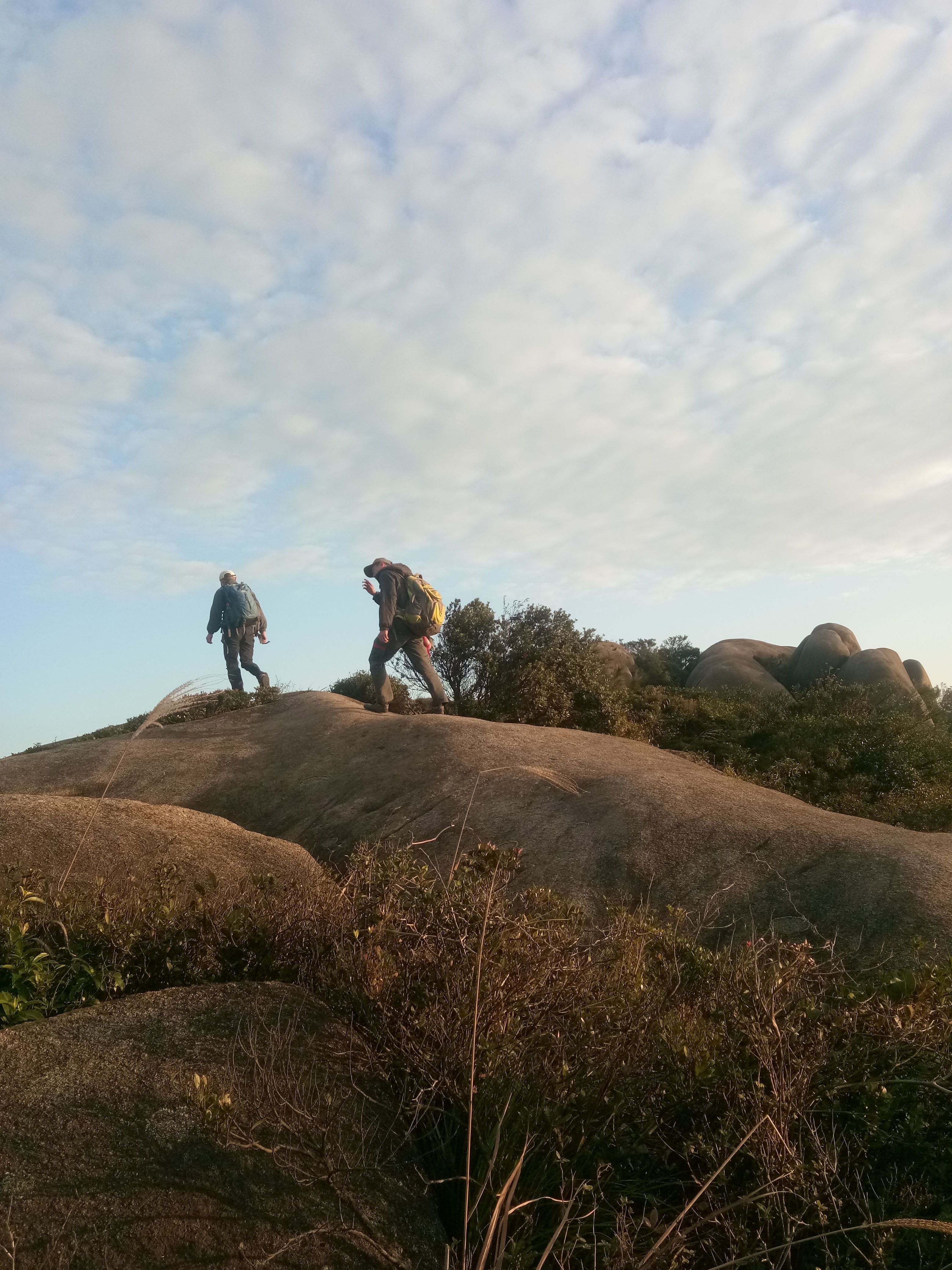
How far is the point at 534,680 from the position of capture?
19.5 m

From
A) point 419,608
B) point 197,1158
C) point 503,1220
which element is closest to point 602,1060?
point 503,1220

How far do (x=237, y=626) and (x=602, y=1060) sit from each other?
1828 centimetres

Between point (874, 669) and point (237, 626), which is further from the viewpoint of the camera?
point (874, 669)

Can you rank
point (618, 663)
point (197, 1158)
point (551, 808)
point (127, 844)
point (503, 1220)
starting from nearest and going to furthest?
point (503, 1220)
point (197, 1158)
point (127, 844)
point (551, 808)
point (618, 663)

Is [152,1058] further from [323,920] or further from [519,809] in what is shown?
[519,809]

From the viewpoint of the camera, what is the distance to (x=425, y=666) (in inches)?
686

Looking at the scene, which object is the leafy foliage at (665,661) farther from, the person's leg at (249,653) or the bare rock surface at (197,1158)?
the bare rock surface at (197,1158)

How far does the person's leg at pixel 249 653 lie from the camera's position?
866 inches

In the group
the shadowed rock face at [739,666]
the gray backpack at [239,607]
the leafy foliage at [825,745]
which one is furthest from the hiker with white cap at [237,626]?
the shadowed rock face at [739,666]

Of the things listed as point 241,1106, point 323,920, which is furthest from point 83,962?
point 241,1106

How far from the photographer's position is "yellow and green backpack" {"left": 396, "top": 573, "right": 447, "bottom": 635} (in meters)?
17.1

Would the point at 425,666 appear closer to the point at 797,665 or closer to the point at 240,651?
the point at 240,651

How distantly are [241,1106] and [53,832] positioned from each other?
577 centimetres

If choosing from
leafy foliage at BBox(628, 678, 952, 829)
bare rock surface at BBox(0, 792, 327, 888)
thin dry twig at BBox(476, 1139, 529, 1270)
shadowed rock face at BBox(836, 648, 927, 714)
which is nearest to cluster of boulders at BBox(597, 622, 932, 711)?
shadowed rock face at BBox(836, 648, 927, 714)
